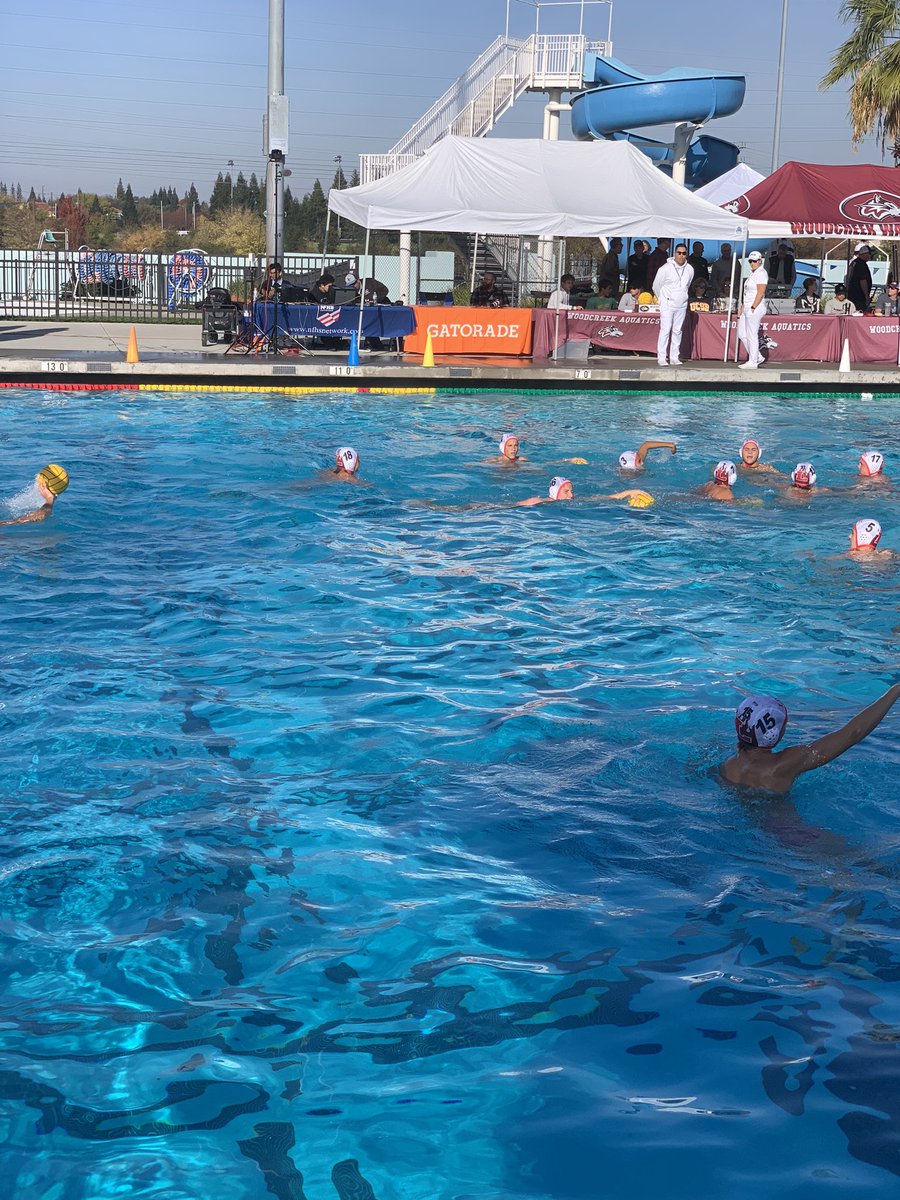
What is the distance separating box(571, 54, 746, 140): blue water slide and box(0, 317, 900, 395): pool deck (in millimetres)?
11581

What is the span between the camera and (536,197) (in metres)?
21.0

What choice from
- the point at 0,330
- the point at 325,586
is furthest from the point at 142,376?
the point at 325,586

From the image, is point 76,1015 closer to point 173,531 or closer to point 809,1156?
point 809,1156

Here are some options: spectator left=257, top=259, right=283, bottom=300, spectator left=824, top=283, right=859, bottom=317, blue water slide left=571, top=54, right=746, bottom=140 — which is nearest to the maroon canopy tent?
spectator left=824, top=283, right=859, bottom=317

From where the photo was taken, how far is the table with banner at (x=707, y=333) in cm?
2212

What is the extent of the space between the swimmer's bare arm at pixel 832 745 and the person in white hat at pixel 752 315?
15854mm

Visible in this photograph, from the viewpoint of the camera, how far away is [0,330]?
82.8ft

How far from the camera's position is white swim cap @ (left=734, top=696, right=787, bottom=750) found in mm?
5695

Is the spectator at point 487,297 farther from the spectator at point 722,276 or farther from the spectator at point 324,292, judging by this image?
the spectator at point 722,276

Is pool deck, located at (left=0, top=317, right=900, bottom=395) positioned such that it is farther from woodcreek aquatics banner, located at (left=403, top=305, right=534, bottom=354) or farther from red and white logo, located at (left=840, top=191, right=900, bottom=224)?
red and white logo, located at (left=840, top=191, right=900, bottom=224)

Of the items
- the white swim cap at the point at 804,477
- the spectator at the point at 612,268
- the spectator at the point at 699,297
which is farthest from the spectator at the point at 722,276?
the white swim cap at the point at 804,477

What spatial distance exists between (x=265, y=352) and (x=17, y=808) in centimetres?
1609

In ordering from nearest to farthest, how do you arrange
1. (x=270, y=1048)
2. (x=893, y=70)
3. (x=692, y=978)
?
(x=270, y=1048) → (x=692, y=978) → (x=893, y=70)

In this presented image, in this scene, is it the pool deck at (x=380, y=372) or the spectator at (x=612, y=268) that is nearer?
the pool deck at (x=380, y=372)
